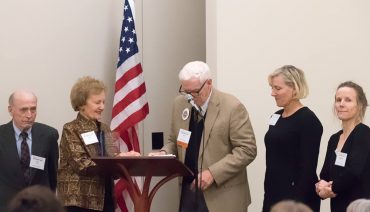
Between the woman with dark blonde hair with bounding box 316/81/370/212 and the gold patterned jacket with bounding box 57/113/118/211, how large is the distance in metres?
1.59

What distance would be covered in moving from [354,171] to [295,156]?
1.64 feet

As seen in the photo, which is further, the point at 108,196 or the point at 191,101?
the point at 108,196

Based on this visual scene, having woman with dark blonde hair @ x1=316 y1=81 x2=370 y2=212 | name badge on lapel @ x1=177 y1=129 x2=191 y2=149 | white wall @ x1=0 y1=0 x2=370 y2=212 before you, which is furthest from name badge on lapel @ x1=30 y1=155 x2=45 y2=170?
woman with dark blonde hair @ x1=316 y1=81 x2=370 y2=212

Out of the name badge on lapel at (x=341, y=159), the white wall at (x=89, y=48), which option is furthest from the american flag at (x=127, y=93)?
the name badge on lapel at (x=341, y=159)

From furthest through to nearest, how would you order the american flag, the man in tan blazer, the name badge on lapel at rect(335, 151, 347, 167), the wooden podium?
the american flag → the man in tan blazer → the name badge on lapel at rect(335, 151, 347, 167) → the wooden podium

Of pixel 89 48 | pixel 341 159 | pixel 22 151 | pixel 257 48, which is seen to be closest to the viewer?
pixel 341 159

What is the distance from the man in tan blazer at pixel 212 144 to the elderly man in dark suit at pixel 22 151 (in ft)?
2.97

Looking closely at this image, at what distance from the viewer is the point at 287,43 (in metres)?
6.65

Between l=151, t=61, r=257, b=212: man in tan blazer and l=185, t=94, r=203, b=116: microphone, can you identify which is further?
l=151, t=61, r=257, b=212: man in tan blazer

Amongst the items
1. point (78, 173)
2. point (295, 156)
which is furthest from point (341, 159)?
point (78, 173)

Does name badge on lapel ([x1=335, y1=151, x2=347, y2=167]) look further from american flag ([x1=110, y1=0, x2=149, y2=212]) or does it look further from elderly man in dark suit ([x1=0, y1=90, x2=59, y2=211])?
american flag ([x1=110, y1=0, x2=149, y2=212])

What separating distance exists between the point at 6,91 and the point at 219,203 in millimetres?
2012

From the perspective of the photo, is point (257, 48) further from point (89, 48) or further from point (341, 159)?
point (341, 159)

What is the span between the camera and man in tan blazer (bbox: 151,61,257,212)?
17.3 feet
